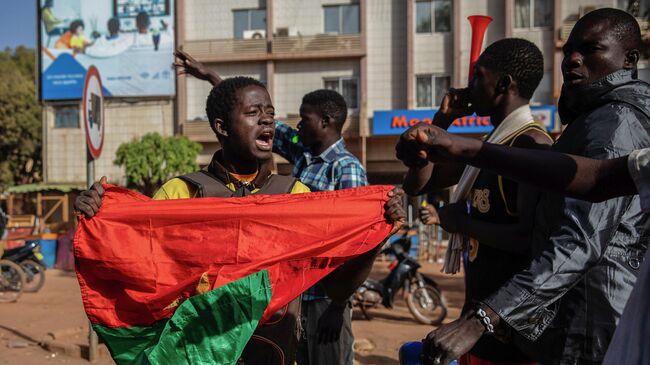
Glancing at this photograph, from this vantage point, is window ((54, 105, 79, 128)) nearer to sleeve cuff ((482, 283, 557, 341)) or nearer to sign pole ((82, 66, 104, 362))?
sign pole ((82, 66, 104, 362))

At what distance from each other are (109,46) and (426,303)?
20.3 m

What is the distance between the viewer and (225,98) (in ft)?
8.98

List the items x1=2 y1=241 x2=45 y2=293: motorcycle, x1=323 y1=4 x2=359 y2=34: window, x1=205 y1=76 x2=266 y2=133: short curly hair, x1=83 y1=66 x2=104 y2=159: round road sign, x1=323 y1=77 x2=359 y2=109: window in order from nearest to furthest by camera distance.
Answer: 1. x1=205 y1=76 x2=266 y2=133: short curly hair
2. x1=83 y1=66 x2=104 y2=159: round road sign
3. x1=2 y1=241 x2=45 y2=293: motorcycle
4. x1=323 y1=77 x2=359 y2=109: window
5. x1=323 y1=4 x2=359 y2=34: window

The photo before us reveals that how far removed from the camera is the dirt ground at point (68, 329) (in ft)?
21.8

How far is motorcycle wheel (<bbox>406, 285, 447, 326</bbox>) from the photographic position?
8594 mm

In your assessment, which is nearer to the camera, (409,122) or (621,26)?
(621,26)

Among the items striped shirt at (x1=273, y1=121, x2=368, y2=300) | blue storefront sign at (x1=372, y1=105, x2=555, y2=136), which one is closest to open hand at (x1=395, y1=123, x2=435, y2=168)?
striped shirt at (x1=273, y1=121, x2=368, y2=300)

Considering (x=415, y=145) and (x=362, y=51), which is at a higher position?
(x=362, y=51)

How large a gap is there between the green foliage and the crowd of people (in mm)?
29475

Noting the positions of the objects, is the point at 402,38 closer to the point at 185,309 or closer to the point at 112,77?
the point at 112,77

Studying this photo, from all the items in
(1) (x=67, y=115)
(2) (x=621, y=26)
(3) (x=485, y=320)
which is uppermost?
(1) (x=67, y=115)

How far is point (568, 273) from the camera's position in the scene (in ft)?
6.07

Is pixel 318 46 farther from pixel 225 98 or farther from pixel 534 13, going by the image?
pixel 225 98

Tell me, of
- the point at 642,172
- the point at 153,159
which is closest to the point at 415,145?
the point at 642,172
